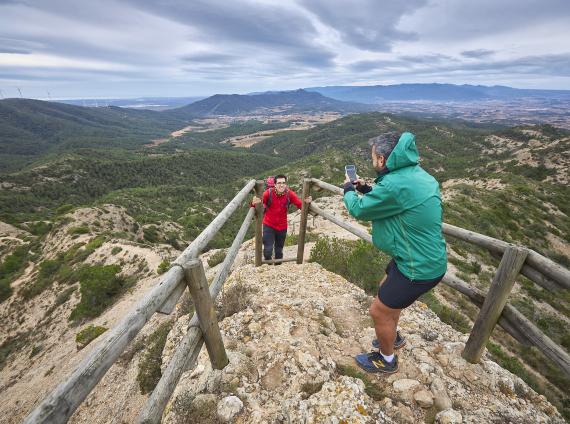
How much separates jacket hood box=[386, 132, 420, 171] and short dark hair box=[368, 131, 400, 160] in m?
0.09

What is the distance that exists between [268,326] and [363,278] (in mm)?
2843

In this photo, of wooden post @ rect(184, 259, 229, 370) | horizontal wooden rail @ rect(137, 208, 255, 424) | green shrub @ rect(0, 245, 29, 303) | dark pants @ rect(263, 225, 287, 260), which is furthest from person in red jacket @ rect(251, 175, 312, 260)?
green shrub @ rect(0, 245, 29, 303)

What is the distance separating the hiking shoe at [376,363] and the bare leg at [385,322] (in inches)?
5.3

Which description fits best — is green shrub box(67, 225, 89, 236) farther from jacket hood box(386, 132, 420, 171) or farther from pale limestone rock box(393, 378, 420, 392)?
jacket hood box(386, 132, 420, 171)

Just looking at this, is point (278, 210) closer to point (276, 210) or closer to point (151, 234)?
point (276, 210)

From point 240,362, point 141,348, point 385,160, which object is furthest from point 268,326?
point 141,348

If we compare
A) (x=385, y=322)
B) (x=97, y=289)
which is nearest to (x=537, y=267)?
(x=385, y=322)

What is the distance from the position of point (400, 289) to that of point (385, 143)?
142cm

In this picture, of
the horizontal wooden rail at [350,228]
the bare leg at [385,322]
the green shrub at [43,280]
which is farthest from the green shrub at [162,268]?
the bare leg at [385,322]

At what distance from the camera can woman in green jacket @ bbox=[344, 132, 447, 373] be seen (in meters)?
2.50

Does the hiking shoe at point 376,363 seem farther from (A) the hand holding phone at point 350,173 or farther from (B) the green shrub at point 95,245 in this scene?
(B) the green shrub at point 95,245

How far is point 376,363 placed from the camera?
10.7ft

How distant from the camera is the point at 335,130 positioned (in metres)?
184

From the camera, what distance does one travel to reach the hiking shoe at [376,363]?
3.21m
